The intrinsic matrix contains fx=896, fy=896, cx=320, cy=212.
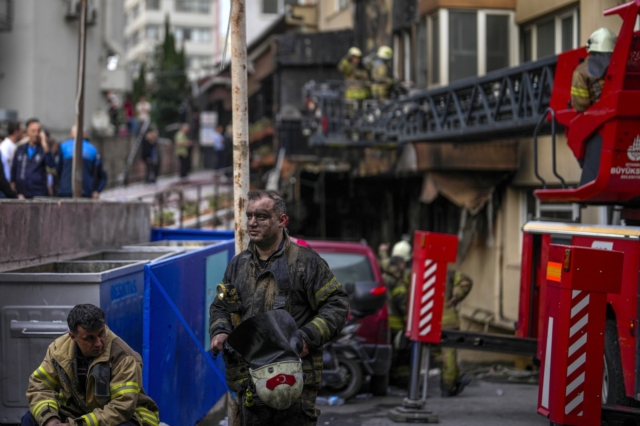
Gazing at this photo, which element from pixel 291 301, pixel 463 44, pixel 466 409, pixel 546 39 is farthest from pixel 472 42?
pixel 291 301

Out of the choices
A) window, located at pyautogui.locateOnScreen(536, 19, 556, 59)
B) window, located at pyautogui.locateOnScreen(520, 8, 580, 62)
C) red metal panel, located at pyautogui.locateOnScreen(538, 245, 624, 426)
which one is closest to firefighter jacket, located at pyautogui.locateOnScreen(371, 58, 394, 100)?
window, located at pyautogui.locateOnScreen(520, 8, 580, 62)

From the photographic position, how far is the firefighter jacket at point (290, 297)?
4.90 m

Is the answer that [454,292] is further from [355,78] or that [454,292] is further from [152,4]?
[152,4]

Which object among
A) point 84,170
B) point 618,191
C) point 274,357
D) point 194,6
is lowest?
point 274,357

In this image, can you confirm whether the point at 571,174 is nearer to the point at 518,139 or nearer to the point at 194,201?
the point at 518,139

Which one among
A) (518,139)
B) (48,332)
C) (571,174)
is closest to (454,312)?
(571,174)

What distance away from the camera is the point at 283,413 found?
188 inches

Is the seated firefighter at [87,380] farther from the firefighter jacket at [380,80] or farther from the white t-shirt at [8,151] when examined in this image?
the firefighter jacket at [380,80]

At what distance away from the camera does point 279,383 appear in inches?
179

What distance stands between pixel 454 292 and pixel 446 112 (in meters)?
4.57

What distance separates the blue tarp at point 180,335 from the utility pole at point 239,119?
1.95ft

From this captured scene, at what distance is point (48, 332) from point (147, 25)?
271ft

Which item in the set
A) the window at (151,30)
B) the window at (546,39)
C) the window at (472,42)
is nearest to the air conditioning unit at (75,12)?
the window at (472,42)

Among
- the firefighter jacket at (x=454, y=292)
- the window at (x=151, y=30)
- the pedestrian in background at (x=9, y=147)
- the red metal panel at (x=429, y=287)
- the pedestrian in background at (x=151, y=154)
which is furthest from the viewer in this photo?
the window at (x=151, y=30)
